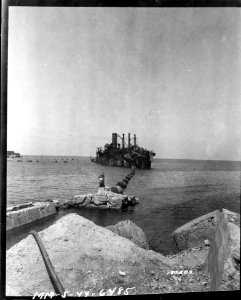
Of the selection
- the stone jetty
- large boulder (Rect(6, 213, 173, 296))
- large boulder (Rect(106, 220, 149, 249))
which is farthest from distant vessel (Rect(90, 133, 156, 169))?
large boulder (Rect(6, 213, 173, 296))

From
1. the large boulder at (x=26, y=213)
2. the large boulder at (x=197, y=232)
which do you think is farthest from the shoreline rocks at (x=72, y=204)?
the large boulder at (x=197, y=232)

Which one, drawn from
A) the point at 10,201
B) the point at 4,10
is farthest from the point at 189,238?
the point at 10,201

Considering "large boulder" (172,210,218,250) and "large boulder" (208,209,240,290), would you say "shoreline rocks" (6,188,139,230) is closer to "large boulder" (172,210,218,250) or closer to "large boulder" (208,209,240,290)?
"large boulder" (172,210,218,250)

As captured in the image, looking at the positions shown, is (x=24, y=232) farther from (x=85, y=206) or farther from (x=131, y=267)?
(x=131, y=267)

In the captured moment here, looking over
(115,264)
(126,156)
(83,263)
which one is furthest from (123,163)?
(83,263)

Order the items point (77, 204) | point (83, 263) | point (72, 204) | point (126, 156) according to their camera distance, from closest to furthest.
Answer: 1. point (83, 263)
2. point (72, 204)
3. point (77, 204)
4. point (126, 156)

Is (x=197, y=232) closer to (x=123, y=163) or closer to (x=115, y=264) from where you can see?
(x=115, y=264)
